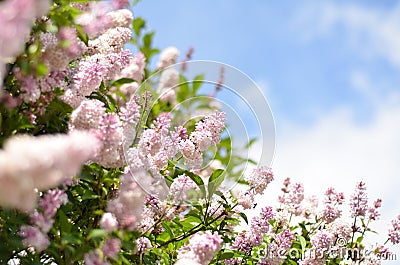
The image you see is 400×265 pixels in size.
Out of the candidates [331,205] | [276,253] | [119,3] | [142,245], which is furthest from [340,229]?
[119,3]

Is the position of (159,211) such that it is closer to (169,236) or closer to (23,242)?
(169,236)

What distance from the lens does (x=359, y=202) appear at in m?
4.41

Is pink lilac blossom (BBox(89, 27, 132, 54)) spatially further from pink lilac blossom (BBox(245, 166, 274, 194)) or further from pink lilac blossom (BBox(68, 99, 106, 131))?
pink lilac blossom (BBox(245, 166, 274, 194))

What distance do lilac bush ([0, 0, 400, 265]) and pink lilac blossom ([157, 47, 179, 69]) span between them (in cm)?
157

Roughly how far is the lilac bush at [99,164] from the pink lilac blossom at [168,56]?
1.57 m

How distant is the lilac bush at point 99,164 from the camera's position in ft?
5.07

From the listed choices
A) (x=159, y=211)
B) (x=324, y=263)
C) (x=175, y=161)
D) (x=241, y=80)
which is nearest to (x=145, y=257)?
(x=159, y=211)

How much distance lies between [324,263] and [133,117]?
70.6 inches

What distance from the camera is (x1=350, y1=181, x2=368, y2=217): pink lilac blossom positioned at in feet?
14.4

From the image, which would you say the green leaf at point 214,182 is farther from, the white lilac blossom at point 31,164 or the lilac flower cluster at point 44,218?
the white lilac blossom at point 31,164

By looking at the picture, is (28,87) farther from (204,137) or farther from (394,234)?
(394,234)

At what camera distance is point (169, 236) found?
11.6 feet

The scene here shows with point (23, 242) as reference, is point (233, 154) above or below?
above

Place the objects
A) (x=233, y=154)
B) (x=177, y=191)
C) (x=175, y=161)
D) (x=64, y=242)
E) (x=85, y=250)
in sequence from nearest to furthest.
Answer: (x=64, y=242) → (x=85, y=250) → (x=177, y=191) → (x=175, y=161) → (x=233, y=154)
